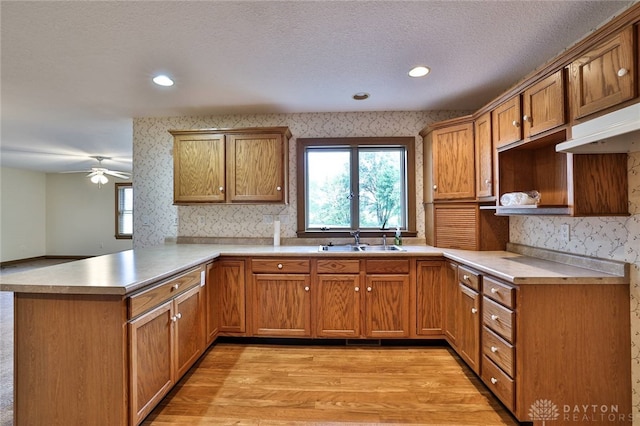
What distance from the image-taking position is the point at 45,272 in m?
1.79

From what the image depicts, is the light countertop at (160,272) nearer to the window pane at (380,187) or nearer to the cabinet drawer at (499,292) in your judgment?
the cabinet drawer at (499,292)

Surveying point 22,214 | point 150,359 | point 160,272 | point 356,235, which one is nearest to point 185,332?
point 150,359

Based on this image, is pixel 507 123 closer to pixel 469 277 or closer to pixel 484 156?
pixel 484 156

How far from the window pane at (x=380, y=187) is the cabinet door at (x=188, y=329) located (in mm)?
1969

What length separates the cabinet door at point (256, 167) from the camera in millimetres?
3117

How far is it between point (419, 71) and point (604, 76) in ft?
4.04

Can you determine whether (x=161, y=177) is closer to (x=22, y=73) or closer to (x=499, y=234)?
(x=22, y=73)

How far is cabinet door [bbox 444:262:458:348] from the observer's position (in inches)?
100

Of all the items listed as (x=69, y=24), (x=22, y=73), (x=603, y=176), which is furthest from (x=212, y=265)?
(x=603, y=176)

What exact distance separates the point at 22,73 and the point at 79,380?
2531 mm

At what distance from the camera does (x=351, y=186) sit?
3.46m

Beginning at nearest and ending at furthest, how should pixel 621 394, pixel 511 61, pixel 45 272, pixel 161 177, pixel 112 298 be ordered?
pixel 112 298
pixel 621 394
pixel 45 272
pixel 511 61
pixel 161 177

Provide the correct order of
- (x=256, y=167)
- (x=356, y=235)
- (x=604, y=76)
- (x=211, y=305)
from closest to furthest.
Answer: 1. (x=604, y=76)
2. (x=211, y=305)
3. (x=256, y=167)
4. (x=356, y=235)

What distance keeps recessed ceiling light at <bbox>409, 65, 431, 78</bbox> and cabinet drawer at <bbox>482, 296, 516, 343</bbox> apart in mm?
1863
